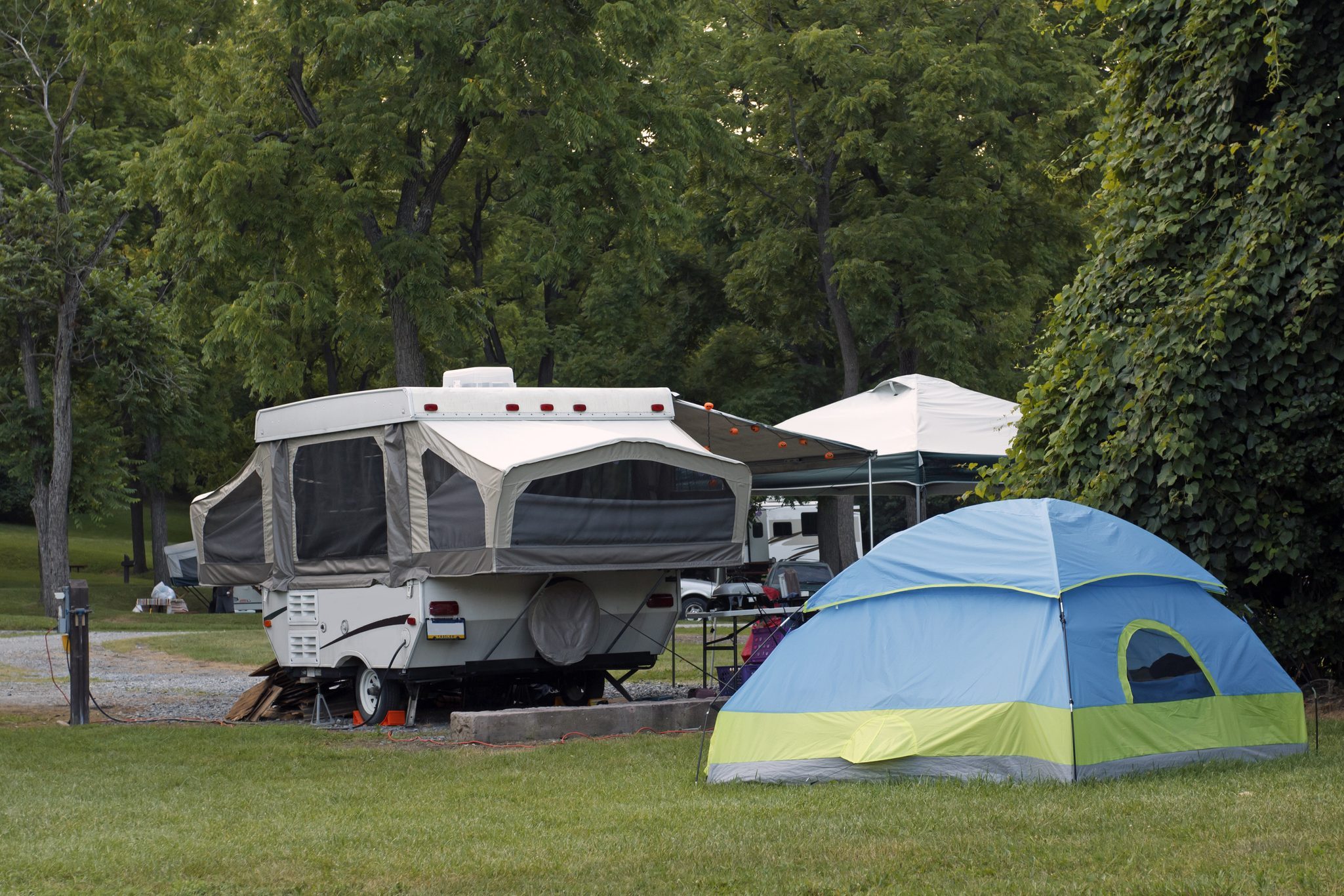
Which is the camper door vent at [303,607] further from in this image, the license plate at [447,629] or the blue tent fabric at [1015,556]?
the blue tent fabric at [1015,556]

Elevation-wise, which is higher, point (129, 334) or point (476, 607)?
point (129, 334)

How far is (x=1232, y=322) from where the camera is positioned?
34.1 feet

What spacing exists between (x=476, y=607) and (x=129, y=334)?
839 inches

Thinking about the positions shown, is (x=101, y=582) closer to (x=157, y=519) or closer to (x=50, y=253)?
(x=157, y=519)

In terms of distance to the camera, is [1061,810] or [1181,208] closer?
[1061,810]

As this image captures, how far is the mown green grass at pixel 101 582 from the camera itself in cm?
2968

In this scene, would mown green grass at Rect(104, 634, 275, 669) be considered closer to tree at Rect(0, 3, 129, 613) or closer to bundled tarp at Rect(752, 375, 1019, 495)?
tree at Rect(0, 3, 129, 613)

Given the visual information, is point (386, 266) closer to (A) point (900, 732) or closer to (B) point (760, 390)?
(B) point (760, 390)

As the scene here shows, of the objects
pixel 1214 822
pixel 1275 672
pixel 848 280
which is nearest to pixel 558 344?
pixel 848 280

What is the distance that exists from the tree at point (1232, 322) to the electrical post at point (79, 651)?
26.6 ft

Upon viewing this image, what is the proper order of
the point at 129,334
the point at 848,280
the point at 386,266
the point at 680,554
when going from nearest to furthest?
the point at 680,554, the point at 386,266, the point at 848,280, the point at 129,334

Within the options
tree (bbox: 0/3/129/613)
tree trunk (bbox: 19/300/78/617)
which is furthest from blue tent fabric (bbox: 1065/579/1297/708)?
tree trunk (bbox: 19/300/78/617)

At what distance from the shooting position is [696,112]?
894 inches

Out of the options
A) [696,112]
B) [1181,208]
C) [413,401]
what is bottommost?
[413,401]
